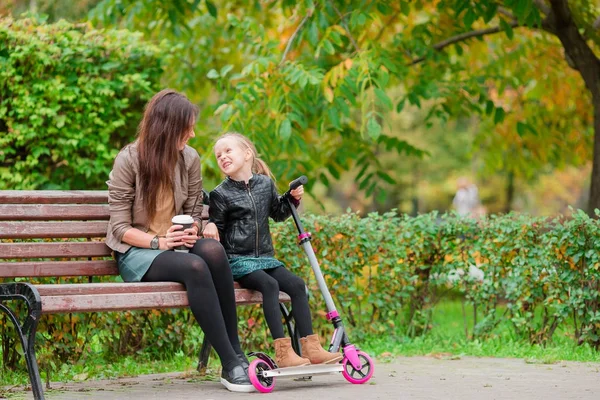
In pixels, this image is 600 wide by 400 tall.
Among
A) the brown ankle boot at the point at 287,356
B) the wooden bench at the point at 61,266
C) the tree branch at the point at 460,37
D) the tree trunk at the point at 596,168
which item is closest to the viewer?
the wooden bench at the point at 61,266

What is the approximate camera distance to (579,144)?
12.1 meters

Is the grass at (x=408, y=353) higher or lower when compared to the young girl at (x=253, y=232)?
lower

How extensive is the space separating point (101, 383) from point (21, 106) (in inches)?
86.5

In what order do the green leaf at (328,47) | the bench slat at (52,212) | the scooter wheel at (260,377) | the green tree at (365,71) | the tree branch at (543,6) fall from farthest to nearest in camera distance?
1. the tree branch at (543,6)
2. the green tree at (365,71)
3. the green leaf at (328,47)
4. the bench slat at (52,212)
5. the scooter wheel at (260,377)

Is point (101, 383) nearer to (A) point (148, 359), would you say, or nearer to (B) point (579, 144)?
(A) point (148, 359)

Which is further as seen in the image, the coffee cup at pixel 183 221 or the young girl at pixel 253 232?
the young girl at pixel 253 232

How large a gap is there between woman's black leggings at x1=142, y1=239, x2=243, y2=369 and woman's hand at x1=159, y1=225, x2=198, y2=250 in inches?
2.0

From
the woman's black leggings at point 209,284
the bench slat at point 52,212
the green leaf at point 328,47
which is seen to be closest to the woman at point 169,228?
the woman's black leggings at point 209,284

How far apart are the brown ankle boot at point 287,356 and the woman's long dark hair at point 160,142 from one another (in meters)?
0.99

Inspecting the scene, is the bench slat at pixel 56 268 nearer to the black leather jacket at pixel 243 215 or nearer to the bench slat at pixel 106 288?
the bench slat at pixel 106 288

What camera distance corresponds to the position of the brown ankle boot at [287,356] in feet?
16.0

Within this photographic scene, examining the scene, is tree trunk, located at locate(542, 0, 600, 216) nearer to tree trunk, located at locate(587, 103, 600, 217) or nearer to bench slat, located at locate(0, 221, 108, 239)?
tree trunk, located at locate(587, 103, 600, 217)

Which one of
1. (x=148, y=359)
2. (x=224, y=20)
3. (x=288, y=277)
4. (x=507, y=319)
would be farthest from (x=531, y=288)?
(x=224, y=20)

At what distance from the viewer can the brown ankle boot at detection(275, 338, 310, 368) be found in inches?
192
